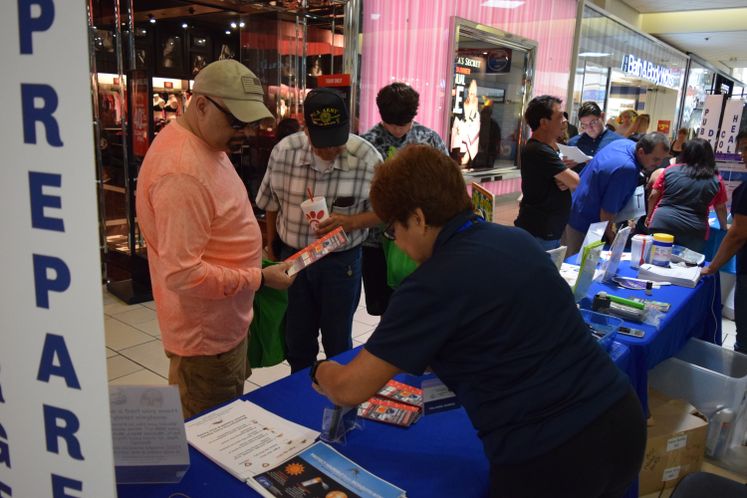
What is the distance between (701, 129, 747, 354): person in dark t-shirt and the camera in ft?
9.46

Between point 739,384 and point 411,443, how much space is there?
1812mm

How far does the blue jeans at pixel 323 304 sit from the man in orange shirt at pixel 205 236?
1.89ft

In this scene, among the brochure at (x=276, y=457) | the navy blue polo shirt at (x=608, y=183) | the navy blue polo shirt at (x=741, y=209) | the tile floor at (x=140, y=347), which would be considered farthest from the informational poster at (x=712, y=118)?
the brochure at (x=276, y=457)

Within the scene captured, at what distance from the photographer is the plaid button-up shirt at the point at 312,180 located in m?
2.26

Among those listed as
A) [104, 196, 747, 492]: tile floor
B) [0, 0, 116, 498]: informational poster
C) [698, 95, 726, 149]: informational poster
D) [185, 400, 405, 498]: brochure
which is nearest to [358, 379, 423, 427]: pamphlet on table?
[185, 400, 405, 498]: brochure

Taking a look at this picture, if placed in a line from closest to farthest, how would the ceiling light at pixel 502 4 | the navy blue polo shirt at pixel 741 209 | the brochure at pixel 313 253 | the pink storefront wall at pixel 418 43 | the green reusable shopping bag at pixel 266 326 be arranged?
the brochure at pixel 313 253 < the green reusable shopping bag at pixel 266 326 < the navy blue polo shirt at pixel 741 209 < the pink storefront wall at pixel 418 43 < the ceiling light at pixel 502 4

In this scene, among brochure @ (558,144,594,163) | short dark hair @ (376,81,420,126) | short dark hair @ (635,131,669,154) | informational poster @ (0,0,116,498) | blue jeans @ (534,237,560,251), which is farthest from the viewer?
brochure @ (558,144,594,163)

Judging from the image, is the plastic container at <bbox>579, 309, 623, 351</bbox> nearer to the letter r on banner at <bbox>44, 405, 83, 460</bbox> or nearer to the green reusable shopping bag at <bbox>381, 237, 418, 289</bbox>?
the green reusable shopping bag at <bbox>381, 237, 418, 289</bbox>

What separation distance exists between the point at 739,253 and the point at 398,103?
6.83 ft

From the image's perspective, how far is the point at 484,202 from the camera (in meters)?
2.13

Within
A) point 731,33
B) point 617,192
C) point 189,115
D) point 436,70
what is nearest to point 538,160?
point 617,192

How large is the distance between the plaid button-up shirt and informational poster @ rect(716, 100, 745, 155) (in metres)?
5.65

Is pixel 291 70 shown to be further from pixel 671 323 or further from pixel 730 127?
pixel 730 127

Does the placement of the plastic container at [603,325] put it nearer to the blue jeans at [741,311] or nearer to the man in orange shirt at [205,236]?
the man in orange shirt at [205,236]
